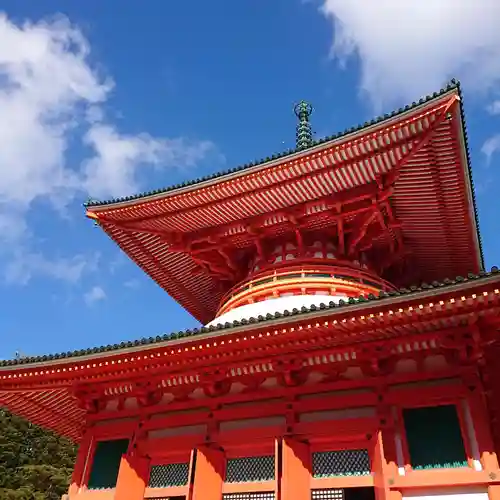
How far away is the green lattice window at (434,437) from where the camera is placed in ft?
26.0

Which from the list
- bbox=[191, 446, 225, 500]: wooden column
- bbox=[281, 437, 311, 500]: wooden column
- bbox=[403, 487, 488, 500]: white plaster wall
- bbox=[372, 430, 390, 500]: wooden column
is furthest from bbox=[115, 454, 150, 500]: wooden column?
bbox=[403, 487, 488, 500]: white plaster wall

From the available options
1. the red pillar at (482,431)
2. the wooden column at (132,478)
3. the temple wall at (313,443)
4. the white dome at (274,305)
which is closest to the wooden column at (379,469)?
the temple wall at (313,443)

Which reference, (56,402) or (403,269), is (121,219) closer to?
(56,402)

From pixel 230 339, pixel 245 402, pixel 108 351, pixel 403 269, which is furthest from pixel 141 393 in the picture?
pixel 403 269

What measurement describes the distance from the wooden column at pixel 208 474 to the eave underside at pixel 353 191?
20.7 feet

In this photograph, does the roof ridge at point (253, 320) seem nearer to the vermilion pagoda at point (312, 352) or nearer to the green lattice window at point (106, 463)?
the vermilion pagoda at point (312, 352)

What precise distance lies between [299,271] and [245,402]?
14.1 ft

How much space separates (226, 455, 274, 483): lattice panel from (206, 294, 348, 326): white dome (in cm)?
331

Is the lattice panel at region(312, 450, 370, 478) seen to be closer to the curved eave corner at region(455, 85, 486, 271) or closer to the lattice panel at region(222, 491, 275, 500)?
the lattice panel at region(222, 491, 275, 500)

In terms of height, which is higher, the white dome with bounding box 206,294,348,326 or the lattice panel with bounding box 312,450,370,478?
the white dome with bounding box 206,294,348,326

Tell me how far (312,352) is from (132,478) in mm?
4515

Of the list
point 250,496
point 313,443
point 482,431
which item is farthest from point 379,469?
point 250,496

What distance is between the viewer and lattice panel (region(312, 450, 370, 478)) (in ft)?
28.8

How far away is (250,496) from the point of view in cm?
926
